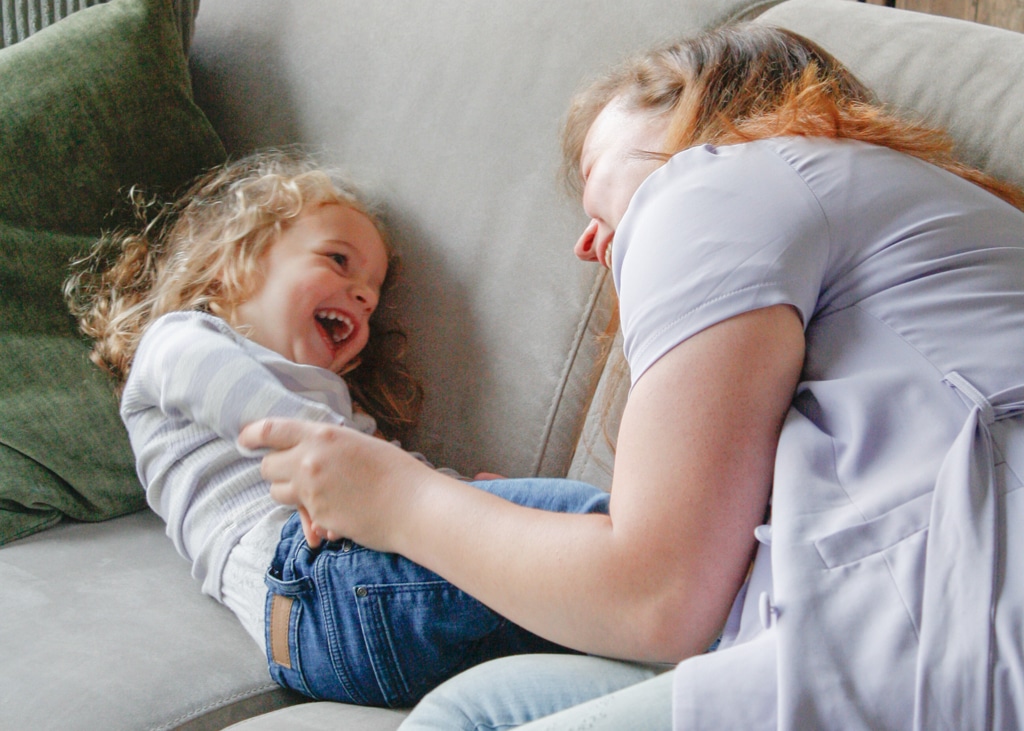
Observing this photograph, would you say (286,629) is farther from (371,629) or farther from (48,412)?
(48,412)

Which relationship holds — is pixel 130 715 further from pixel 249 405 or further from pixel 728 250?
pixel 728 250

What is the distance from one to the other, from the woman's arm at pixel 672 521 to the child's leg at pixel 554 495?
0.75ft

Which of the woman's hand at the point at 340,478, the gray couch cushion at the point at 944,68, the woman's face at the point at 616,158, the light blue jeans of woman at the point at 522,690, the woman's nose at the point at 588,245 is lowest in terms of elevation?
the light blue jeans of woman at the point at 522,690

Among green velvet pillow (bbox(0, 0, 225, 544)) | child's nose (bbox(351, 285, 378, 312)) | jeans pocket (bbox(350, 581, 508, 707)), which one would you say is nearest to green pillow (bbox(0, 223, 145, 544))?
green velvet pillow (bbox(0, 0, 225, 544))

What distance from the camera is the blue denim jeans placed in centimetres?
96

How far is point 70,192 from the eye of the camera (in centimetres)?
141

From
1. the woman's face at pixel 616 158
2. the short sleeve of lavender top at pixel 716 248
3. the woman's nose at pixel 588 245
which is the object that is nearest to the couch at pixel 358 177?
the woman's nose at pixel 588 245

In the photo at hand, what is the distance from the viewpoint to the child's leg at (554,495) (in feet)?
3.32

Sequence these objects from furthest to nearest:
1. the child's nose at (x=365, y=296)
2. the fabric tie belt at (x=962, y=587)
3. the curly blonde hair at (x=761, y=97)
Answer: the child's nose at (x=365, y=296) < the curly blonde hair at (x=761, y=97) < the fabric tie belt at (x=962, y=587)

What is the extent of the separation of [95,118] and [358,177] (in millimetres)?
388

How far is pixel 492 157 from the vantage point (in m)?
1.34

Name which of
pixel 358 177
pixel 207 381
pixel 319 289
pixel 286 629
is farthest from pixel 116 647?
pixel 358 177

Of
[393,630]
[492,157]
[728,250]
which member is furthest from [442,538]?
[492,157]

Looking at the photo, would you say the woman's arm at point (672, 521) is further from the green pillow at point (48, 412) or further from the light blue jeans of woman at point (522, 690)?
the green pillow at point (48, 412)
